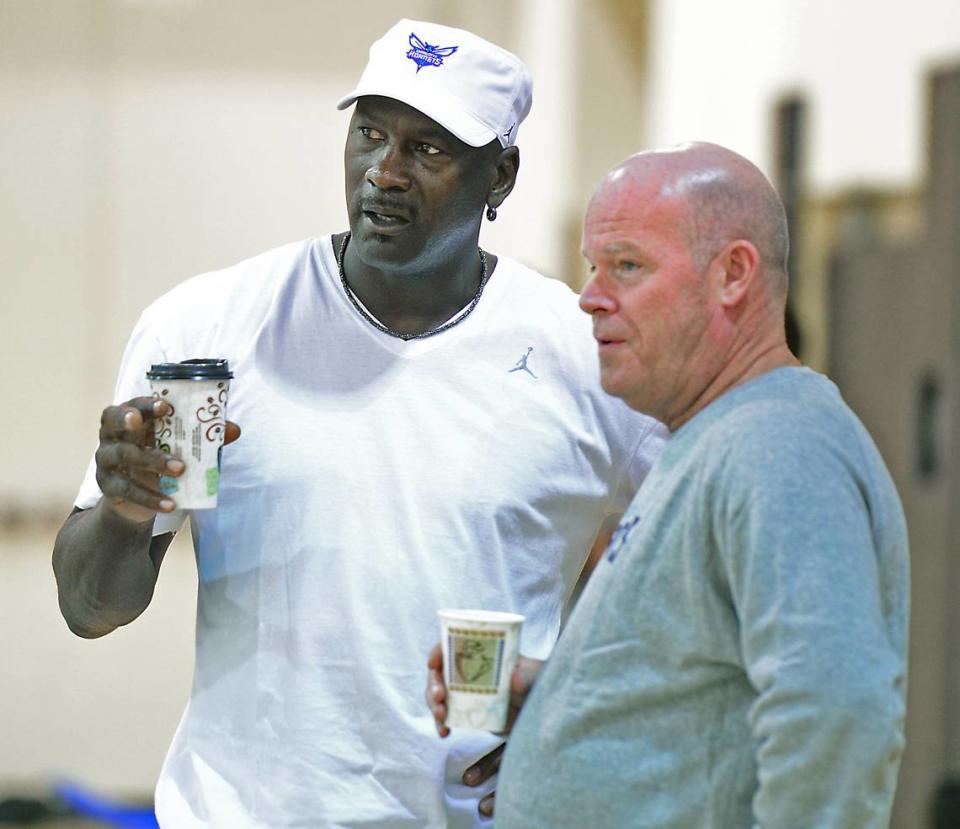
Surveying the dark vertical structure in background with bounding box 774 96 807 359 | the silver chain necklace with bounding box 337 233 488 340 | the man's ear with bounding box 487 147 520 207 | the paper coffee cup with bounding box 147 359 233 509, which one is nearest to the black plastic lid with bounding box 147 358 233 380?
the paper coffee cup with bounding box 147 359 233 509

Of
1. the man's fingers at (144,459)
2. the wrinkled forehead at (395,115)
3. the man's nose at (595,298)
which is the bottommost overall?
the man's fingers at (144,459)

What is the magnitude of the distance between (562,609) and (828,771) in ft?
2.52

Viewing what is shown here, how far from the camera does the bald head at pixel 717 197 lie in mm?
1563

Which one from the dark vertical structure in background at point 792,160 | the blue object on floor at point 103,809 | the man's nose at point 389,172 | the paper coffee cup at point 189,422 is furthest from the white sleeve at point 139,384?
the blue object on floor at point 103,809

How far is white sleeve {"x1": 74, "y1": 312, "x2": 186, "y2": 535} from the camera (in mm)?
1941

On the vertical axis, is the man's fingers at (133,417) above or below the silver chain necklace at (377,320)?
below

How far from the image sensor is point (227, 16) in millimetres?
7297

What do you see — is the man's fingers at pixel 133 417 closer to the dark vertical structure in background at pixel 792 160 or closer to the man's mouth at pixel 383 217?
the man's mouth at pixel 383 217

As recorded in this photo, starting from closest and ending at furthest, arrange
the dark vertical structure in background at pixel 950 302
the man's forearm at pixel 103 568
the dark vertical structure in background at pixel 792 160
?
1. the man's forearm at pixel 103 568
2. the dark vertical structure in background at pixel 950 302
3. the dark vertical structure in background at pixel 792 160

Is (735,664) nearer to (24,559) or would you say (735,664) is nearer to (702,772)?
(702,772)

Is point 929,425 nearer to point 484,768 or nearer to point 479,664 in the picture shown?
point 484,768

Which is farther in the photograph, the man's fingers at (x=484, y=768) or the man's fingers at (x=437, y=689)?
the man's fingers at (x=484, y=768)

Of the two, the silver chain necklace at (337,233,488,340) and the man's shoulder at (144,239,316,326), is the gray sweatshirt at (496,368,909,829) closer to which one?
the silver chain necklace at (337,233,488,340)

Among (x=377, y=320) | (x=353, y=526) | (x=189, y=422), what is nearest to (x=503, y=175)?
(x=377, y=320)
